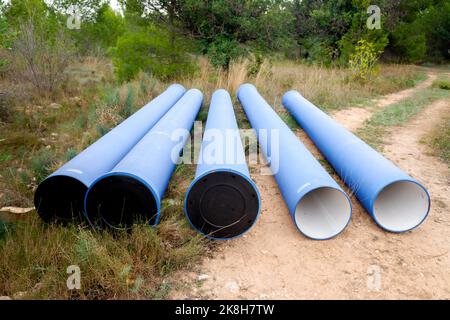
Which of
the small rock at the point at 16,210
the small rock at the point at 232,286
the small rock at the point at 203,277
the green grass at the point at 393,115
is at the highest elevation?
the green grass at the point at 393,115

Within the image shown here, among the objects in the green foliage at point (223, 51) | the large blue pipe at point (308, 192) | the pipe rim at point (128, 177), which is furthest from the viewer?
the green foliage at point (223, 51)

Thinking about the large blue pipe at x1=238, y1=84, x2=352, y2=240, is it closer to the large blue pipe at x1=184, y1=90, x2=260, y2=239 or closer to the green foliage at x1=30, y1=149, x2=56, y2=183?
the large blue pipe at x1=184, y1=90, x2=260, y2=239

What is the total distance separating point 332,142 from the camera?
403 cm

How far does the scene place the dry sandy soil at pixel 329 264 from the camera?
2379mm

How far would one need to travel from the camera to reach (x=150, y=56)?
837 centimetres

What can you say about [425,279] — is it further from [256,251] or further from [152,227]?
[152,227]

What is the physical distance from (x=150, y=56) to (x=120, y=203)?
21.4ft

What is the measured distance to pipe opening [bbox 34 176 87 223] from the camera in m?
2.73

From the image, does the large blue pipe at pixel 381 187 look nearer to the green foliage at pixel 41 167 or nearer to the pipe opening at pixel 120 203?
the pipe opening at pixel 120 203

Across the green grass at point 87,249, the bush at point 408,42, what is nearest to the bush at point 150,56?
the green grass at point 87,249

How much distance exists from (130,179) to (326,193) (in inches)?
72.3

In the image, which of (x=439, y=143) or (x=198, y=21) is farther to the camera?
(x=198, y=21)

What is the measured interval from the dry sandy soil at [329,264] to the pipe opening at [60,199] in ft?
3.68
